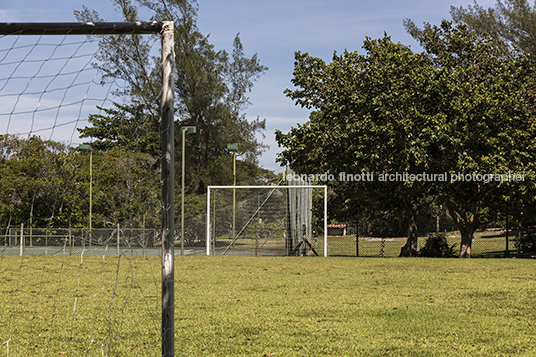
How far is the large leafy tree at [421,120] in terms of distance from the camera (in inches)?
653

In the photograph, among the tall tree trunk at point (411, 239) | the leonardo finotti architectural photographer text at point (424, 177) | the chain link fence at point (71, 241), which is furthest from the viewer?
the chain link fence at point (71, 241)

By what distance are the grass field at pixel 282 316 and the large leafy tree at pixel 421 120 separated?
5793mm

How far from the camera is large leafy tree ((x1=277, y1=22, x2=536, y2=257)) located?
Result: 54.4 ft

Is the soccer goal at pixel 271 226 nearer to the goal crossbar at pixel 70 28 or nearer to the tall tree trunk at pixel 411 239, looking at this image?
the tall tree trunk at pixel 411 239

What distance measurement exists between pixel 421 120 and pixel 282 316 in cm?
1191

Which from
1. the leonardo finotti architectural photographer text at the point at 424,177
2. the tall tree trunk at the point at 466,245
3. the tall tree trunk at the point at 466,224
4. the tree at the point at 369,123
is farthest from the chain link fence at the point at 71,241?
the tall tree trunk at the point at 466,245

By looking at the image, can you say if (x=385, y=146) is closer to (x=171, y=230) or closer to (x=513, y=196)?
(x=513, y=196)

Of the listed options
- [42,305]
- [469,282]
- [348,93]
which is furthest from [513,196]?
[42,305]

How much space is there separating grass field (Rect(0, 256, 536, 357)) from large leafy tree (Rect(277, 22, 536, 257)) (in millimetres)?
5793

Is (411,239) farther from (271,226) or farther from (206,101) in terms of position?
(206,101)

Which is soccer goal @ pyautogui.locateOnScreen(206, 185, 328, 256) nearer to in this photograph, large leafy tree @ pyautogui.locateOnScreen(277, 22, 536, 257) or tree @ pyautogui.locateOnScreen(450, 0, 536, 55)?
large leafy tree @ pyautogui.locateOnScreen(277, 22, 536, 257)

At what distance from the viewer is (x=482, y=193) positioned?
17.7 metres

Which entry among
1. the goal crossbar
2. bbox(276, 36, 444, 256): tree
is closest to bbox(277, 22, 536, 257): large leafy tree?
bbox(276, 36, 444, 256): tree

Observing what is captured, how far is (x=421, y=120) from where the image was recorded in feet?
56.0
